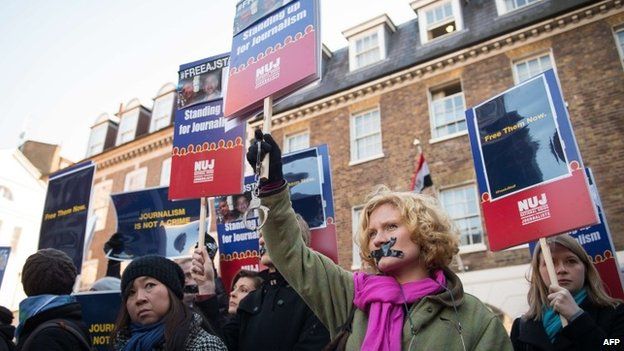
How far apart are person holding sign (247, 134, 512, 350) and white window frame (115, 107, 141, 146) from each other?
67.7 feet

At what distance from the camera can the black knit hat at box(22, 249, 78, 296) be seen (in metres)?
2.96

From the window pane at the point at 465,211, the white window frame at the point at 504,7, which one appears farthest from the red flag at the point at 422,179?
the white window frame at the point at 504,7

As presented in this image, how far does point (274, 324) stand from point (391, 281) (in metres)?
1.07

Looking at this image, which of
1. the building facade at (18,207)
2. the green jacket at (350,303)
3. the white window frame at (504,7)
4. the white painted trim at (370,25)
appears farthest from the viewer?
the building facade at (18,207)

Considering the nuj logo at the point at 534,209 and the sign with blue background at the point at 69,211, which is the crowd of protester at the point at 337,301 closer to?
the nuj logo at the point at 534,209

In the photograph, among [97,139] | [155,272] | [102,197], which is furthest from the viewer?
Result: [97,139]

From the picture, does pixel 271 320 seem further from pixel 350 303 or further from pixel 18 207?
pixel 18 207

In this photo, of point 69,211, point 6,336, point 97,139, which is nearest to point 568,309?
point 6,336

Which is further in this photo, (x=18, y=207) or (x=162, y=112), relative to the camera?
(x=18, y=207)

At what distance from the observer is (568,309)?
2.57 m

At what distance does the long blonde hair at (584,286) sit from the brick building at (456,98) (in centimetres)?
738

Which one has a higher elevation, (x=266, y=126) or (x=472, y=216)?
(x=472, y=216)

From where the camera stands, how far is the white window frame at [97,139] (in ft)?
73.3

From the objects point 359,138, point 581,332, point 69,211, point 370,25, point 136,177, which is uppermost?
point 370,25
